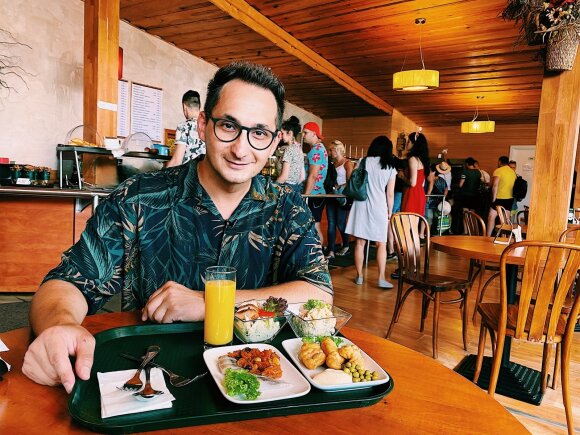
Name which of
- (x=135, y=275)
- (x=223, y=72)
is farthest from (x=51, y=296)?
(x=223, y=72)

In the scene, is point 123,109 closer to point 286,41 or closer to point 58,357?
point 286,41

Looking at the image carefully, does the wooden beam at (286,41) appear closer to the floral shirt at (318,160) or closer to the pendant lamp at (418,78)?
the pendant lamp at (418,78)

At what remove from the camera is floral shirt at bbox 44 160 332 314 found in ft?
4.04

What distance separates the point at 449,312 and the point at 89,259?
141 inches

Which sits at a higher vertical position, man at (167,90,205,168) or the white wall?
the white wall

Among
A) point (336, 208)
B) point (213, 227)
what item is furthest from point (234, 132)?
point (336, 208)

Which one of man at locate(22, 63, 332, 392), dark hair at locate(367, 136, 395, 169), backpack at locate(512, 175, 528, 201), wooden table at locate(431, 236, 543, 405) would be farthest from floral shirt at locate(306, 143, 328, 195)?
backpack at locate(512, 175, 528, 201)

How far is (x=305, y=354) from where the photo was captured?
0.86 meters

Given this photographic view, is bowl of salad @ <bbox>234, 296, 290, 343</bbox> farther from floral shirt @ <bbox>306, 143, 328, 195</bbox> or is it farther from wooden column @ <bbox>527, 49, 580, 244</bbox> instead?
floral shirt @ <bbox>306, 143, 328, 195</bbox>

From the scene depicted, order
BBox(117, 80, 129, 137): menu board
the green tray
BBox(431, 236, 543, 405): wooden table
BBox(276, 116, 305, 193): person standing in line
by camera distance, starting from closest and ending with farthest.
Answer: the green tray → BBox(431, 236, 543, 405): wooden table → BBox(276, 116, 305, 193): person standing in line → BBox(117, 80, 129, 137): menu board

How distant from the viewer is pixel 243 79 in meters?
1.24

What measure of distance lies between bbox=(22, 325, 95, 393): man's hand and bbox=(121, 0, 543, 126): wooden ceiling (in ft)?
17.9

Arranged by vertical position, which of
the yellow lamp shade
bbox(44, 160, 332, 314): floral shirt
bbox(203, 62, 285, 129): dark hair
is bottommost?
bbox(44, 160, 332, 314): floral shirt

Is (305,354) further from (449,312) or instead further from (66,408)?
(449,312)
